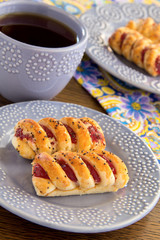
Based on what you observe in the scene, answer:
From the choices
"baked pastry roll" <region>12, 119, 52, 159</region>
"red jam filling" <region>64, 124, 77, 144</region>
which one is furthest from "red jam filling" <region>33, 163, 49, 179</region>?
"red jam filling" <region>64, 124, 77, 144</region>

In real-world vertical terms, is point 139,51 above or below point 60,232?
above

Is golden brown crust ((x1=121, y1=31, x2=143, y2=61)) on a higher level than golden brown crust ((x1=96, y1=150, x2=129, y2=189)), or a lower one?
higher

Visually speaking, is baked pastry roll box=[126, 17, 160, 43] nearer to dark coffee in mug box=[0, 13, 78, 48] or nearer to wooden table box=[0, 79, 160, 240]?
dark coffee in mug box=[0, 13, 78, 48]

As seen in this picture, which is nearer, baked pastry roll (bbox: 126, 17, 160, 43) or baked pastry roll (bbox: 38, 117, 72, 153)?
baked pastry roll (bbox: 38, 117, 72, 153)

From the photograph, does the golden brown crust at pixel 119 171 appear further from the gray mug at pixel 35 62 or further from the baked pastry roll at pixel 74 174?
the gray mug at pixel 35 62

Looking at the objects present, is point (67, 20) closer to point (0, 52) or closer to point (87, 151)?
point (0, 52)

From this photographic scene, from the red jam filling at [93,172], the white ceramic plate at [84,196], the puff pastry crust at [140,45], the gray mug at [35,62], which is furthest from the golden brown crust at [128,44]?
the red jam filling at [93,172]

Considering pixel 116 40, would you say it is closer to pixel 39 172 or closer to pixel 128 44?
pixel 128 44

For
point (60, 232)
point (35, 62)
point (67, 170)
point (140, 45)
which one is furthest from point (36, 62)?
point (140, 45)
